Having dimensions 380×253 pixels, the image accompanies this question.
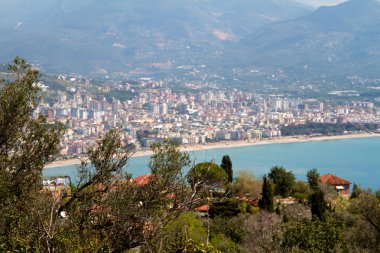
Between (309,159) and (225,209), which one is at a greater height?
(225,209)

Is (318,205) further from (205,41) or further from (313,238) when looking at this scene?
(205,41)

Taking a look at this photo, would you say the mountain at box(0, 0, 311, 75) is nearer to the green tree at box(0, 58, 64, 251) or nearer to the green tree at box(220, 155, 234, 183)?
the green tree at box(220, 155, 234, 183)

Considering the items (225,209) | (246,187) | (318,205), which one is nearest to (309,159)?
(246,187)

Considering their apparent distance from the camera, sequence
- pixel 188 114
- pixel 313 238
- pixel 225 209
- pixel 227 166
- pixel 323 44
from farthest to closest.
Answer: pixel 323 44
pixel 188 114
pixel 227 166
pixel 225 209
pixel 313 238

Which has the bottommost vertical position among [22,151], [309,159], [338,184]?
[309,159]

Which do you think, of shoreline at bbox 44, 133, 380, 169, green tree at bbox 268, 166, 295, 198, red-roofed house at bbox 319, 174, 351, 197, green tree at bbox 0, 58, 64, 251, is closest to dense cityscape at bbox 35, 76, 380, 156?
shoreline at bbox 44, 133, 380, 169

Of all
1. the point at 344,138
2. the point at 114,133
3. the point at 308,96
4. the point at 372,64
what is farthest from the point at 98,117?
the point at 372,64

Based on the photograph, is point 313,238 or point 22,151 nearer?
point 22,151
